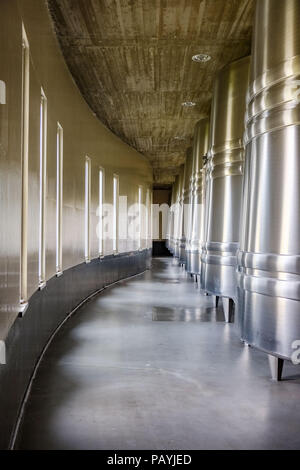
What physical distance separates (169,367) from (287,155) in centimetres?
231

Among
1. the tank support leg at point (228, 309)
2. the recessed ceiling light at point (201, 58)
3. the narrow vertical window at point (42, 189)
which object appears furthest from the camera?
the recessed ceiling light at point (201, 58)

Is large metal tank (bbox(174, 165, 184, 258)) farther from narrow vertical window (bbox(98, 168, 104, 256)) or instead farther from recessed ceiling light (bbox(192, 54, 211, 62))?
recessed ceiling light (bbox(192, 54, 211, 62))

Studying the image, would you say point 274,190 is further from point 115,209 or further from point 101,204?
point 115,209

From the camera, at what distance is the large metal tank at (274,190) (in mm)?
4051

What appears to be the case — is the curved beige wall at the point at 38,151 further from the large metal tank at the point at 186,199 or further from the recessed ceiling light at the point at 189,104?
the large metal tank at the point at 186,199

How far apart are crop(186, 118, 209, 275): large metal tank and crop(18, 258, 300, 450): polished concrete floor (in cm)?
452

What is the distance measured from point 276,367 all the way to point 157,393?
3.83 feet

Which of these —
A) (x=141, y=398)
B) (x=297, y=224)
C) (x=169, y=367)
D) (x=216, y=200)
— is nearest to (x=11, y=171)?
(x=141, y=398)

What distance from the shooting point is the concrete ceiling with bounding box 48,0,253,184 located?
5.97 metres

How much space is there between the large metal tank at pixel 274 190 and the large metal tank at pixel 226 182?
251 centimetres

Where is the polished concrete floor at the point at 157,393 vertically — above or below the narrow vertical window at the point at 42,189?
below

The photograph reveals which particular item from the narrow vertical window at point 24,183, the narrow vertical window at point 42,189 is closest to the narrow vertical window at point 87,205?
the narrow vertical window at point 42,189

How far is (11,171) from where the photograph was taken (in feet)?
9.40

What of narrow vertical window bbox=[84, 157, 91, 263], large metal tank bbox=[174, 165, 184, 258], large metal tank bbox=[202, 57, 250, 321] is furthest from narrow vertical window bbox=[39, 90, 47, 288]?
large metal tank bbox=[174, 165, 184, 258]
